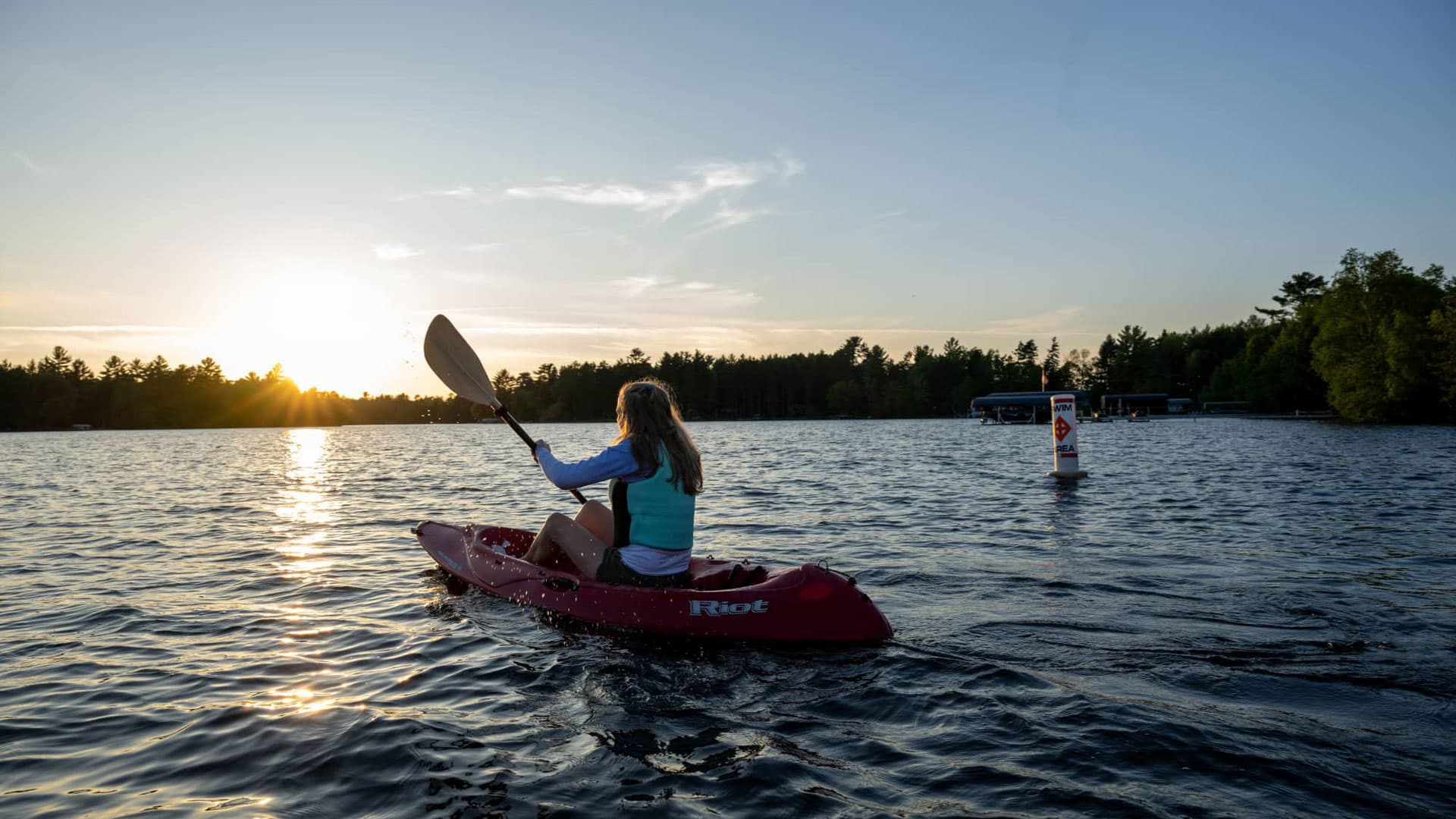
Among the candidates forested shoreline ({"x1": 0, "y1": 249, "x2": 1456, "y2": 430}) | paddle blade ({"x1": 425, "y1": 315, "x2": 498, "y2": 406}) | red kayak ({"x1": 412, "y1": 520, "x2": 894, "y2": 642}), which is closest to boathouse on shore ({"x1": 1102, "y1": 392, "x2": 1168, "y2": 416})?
forested shoreline ({"x1": 0, "y1": 249, "x2": 1456, "y2": 430})

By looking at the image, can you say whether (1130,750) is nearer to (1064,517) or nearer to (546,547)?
(546,547)

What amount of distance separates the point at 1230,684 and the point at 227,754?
18.7ft

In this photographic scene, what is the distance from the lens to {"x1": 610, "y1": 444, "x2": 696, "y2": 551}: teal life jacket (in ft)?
21.0

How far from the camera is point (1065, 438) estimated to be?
2042cm

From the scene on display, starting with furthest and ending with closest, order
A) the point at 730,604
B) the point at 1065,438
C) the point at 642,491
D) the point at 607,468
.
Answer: the point at 1065,438
the point at 642,491
the point at 730,604
the point at 607,468

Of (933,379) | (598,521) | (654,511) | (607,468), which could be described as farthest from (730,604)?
(933,379)

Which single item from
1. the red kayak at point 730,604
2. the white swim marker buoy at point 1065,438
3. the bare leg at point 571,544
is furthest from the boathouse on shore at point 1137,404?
the bare leg at point 571,544

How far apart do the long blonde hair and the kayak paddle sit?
3.96 m

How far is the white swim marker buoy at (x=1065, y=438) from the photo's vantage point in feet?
65.4

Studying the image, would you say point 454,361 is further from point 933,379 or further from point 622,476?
point 933,379

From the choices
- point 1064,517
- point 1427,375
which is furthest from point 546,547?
point 1427,375

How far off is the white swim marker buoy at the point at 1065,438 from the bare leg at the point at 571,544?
1539cm

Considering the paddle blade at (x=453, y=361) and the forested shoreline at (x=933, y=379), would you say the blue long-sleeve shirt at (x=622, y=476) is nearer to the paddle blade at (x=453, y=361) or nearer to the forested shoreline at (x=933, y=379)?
the paddle blade at (x=453, y=361)

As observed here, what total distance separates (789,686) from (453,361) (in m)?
6.47
